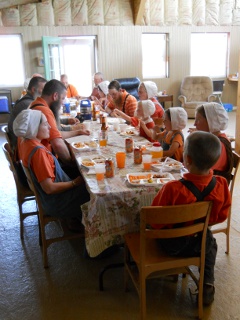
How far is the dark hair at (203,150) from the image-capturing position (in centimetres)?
177

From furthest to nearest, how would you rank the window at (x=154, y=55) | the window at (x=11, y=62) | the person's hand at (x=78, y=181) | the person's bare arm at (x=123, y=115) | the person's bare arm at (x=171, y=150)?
1. the window at (x=154, y=55)
2. the window at (x=11, y=62)
3. the person's bare arm at (x=123, y=115)
4. the person's bare arm at (x=171, y=150)
5. the person's hand at (x=78, y=181)

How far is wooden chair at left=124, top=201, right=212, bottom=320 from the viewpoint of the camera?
5.43 ft

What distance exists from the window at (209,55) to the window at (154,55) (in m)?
0.91

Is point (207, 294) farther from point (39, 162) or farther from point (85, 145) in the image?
point (85, 145)

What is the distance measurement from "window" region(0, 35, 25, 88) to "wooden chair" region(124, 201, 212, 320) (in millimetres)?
7521

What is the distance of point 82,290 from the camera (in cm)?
229

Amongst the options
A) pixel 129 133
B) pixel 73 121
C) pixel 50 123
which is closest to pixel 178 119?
pixel 129 133

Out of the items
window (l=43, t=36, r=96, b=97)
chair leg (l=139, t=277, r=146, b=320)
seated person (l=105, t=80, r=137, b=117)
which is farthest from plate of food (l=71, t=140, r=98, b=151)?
window (l=43, t=36, r=96, b=97)

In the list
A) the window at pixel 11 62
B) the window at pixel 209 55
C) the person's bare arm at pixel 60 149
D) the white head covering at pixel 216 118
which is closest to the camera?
the white head covering at pixel 216 118

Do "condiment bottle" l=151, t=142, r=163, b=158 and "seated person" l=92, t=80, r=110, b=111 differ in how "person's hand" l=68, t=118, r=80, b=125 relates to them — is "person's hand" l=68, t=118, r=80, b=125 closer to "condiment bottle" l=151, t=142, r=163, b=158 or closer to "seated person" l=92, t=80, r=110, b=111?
"seated person" l=92, t=80, r=110, b=111

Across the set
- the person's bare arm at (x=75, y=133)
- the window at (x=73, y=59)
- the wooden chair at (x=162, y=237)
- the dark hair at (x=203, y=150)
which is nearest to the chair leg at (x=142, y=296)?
the wooden chair at (x=162, y=237)

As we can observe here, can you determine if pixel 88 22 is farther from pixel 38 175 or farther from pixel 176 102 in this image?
pixel 38 175

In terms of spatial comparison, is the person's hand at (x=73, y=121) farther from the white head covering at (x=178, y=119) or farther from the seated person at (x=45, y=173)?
the seated person at (x=45, y=173)

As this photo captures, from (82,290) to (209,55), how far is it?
362 inches
